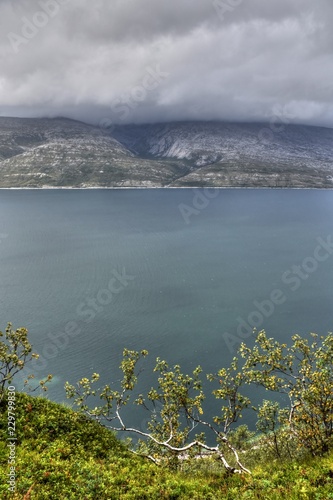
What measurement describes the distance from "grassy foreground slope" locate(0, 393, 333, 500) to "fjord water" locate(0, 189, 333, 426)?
2503 centimetres

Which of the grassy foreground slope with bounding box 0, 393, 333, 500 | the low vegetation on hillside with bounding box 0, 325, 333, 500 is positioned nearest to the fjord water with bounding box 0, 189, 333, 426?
the low vegetation on hillside with bounding box 0, 325, 333, 500

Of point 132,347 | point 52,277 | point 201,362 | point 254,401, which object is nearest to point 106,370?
point 132,347

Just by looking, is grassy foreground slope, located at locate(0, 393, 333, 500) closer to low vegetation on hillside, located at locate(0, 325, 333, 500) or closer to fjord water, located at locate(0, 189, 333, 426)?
low vegetation on hillside, located at locate(0, 325, 333, 500)

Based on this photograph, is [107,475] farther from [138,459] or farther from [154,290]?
[154,290]

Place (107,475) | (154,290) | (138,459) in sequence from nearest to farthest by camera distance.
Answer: (107,475)
(138,459)
(154,290)

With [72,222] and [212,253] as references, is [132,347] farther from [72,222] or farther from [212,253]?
Answer: [72,222]

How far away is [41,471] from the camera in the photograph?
13.3 meters

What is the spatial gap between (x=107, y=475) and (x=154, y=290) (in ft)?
200

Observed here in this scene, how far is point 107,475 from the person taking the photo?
1364cm

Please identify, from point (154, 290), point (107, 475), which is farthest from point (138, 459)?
point (154, 290)

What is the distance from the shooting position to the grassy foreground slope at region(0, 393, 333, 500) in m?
11.9

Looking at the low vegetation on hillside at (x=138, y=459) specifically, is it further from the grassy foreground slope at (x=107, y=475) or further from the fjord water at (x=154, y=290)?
the fjord water at (x=154, y=290)

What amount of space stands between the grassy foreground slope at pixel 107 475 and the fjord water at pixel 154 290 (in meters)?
25.0

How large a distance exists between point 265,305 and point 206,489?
5722 cm
